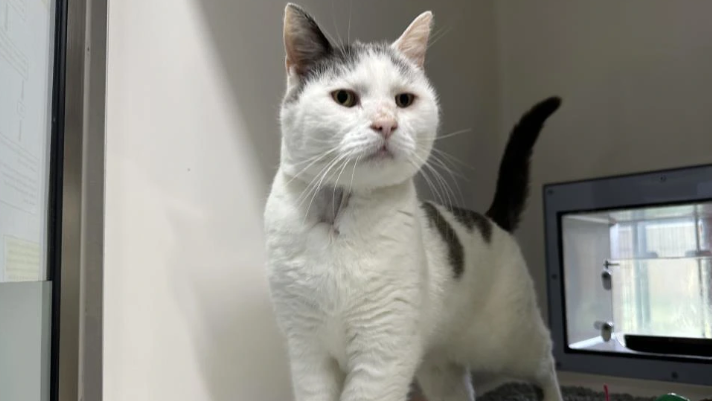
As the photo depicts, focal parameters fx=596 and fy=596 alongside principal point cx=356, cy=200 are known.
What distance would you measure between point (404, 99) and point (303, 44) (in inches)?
7.2

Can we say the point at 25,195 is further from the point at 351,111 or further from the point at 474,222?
the point at 474,222

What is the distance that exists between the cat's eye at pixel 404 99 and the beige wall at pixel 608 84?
0.99 m

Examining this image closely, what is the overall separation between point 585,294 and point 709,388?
0.36 m

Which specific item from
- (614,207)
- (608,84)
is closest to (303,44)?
(614,207)

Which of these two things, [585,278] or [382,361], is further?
[585,278]

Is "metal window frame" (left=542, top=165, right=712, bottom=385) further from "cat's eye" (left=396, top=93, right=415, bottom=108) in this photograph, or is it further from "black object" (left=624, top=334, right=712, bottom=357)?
"cat's eye" (left=396, top=93, right=415, bottom=108)

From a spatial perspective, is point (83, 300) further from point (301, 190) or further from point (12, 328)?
point (301, 190)

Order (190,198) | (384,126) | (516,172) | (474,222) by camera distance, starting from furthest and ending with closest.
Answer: (516,172) → (474,222) → (190,198) → (384,126)

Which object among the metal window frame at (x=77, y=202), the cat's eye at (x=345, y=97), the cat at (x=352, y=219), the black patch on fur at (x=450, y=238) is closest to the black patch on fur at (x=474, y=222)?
the black patch on fur at (x=450, y=238)

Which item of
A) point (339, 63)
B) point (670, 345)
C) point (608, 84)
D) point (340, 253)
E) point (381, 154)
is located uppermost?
point (608, 84)

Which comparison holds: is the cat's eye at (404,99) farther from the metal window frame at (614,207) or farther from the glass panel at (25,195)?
the metal window frame at (614,207)

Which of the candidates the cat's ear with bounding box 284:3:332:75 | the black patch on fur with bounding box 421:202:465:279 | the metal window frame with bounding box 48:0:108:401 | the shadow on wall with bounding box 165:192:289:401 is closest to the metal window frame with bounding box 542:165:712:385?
the black patch on fur with bounding box 421:202:465:279

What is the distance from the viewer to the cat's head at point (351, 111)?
32.9 inches

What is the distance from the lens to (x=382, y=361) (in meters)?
0.87
